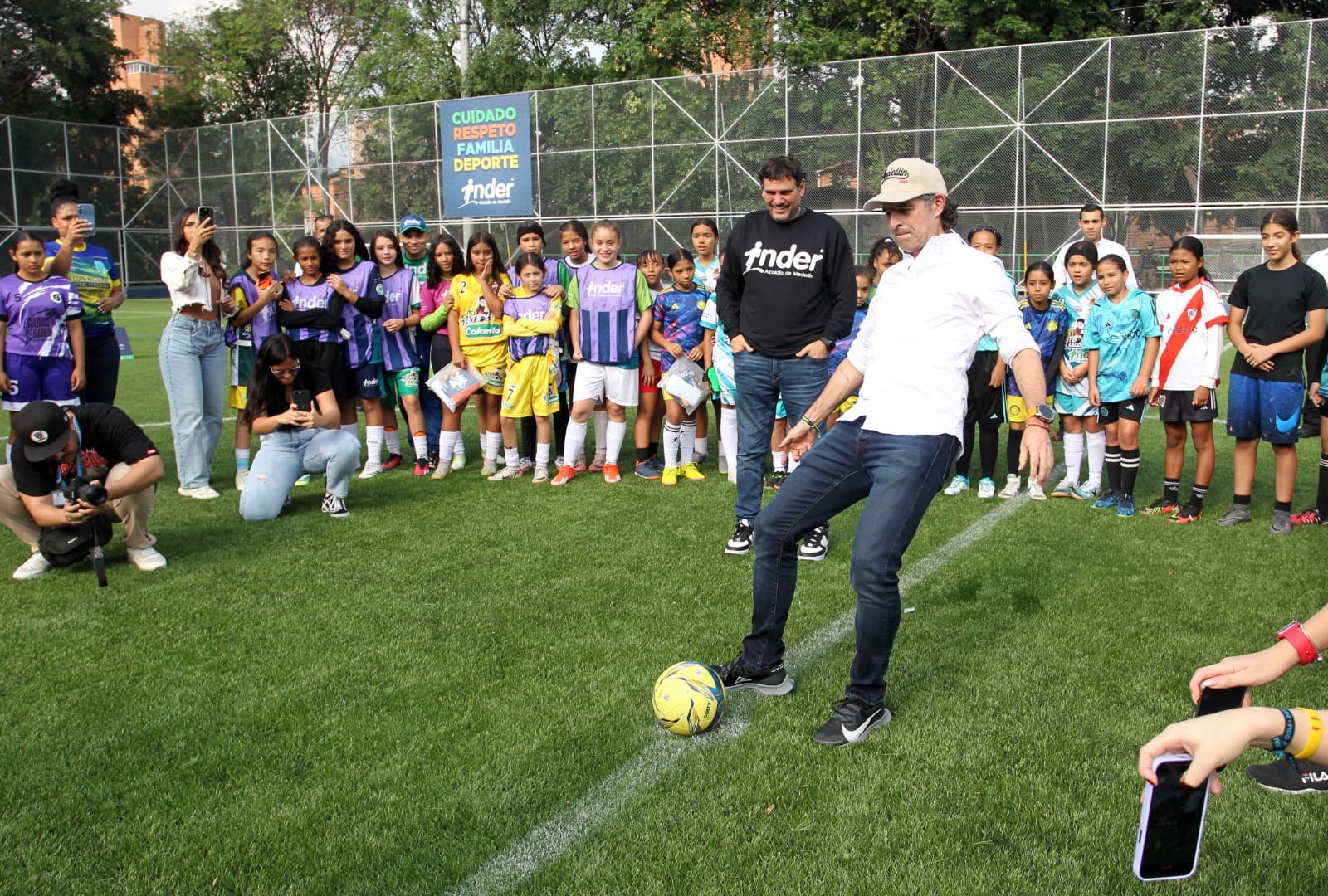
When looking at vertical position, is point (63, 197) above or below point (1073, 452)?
above

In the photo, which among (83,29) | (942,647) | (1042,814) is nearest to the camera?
(1042,814)

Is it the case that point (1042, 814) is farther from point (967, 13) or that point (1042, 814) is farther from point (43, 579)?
point (967, 13)

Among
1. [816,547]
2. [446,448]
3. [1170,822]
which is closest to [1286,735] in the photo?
[1170,822]

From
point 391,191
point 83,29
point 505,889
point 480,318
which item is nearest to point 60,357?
point 480,318

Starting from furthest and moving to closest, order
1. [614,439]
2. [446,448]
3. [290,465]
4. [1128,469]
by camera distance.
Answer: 1. [446,448]
2. [614,439]
3. [290,465]
4. [1128,469]

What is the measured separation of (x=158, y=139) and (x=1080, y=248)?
33.0 m

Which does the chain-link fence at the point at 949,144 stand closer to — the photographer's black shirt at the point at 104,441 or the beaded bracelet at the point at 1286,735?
the photographer's black shirt at the point at 104,441

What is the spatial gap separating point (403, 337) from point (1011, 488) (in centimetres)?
509

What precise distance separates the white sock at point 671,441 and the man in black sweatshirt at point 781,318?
7.20 feet

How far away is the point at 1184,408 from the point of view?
700 cm

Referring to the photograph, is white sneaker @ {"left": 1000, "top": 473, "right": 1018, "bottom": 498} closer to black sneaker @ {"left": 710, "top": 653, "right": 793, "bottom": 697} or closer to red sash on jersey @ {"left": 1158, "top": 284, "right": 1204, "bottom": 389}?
red sash on jersey @ {"left": 1158, "top": 284, "right": 1204, "bottom": 389}

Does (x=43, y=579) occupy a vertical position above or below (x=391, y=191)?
below

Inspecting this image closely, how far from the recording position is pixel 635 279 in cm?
836

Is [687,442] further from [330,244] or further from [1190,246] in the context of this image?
[1190,246]
